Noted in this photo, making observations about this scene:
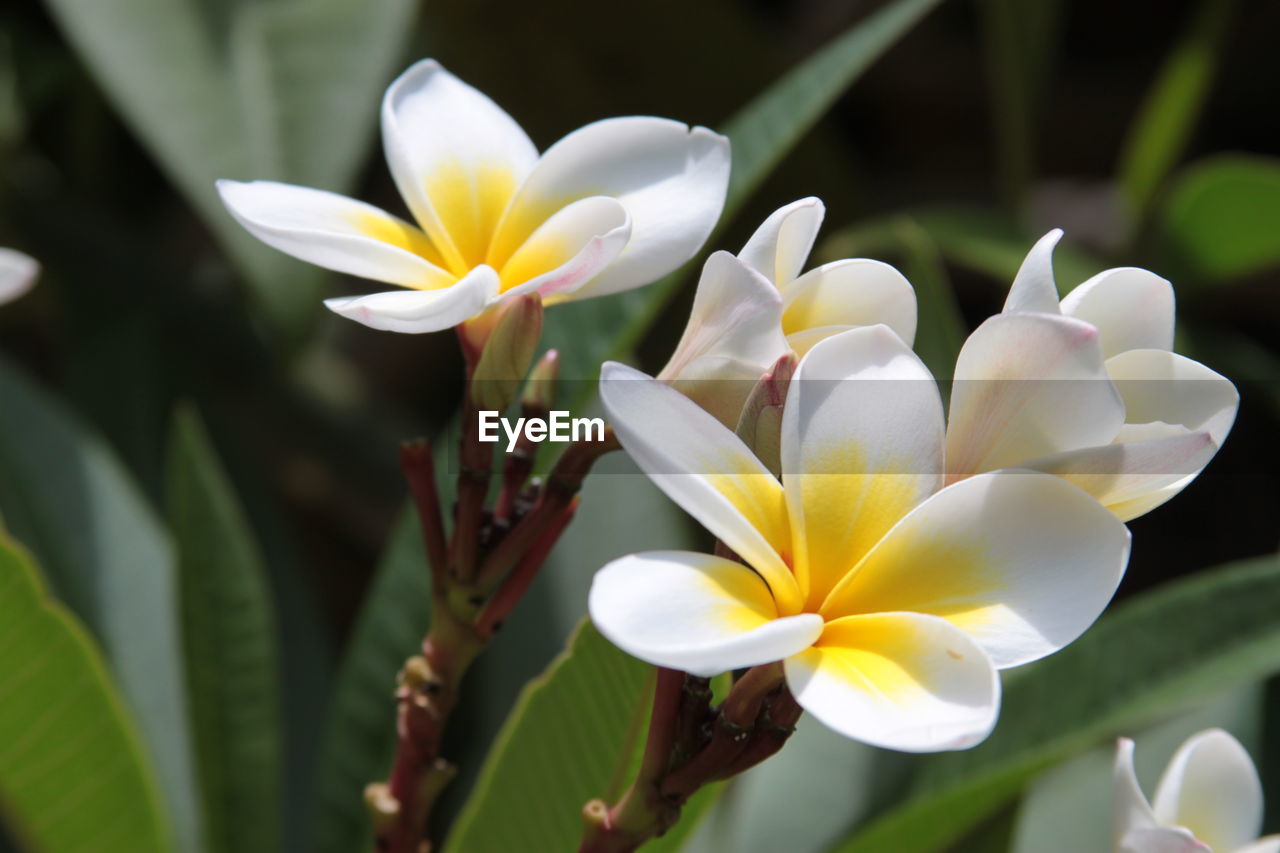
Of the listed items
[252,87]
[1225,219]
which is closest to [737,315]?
[252,87]

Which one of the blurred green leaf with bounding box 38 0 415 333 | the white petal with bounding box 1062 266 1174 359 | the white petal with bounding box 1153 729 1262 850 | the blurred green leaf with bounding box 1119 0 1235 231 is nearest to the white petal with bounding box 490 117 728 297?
the white petal with bounding box 1062 266 1174 359

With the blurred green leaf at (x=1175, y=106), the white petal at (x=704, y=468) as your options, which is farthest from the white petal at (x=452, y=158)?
the blurred green leaf at (x=1175, y=106)

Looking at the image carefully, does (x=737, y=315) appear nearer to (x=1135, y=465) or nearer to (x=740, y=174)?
(x=1135, y=465)

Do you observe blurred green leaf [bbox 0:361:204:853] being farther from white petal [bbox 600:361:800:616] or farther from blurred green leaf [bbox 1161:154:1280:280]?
blurred green leaf [bbox 1161:154:1280:280]

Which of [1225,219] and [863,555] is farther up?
[863,555]

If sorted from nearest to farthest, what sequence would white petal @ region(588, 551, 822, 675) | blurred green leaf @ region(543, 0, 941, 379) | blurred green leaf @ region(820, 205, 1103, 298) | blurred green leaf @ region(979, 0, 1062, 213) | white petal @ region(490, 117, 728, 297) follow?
white petal @ region(588, 551, 822, 675), white petal @ region(490, 117, 728, 297), blurred green leaf @ region(543, 0, 941, 379), blurred green leaf @ region(820, 205, 1103, 298), blurred green leaf @ region(979, 0, 1062, 213)

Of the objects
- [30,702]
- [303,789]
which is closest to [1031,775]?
[30,702]
